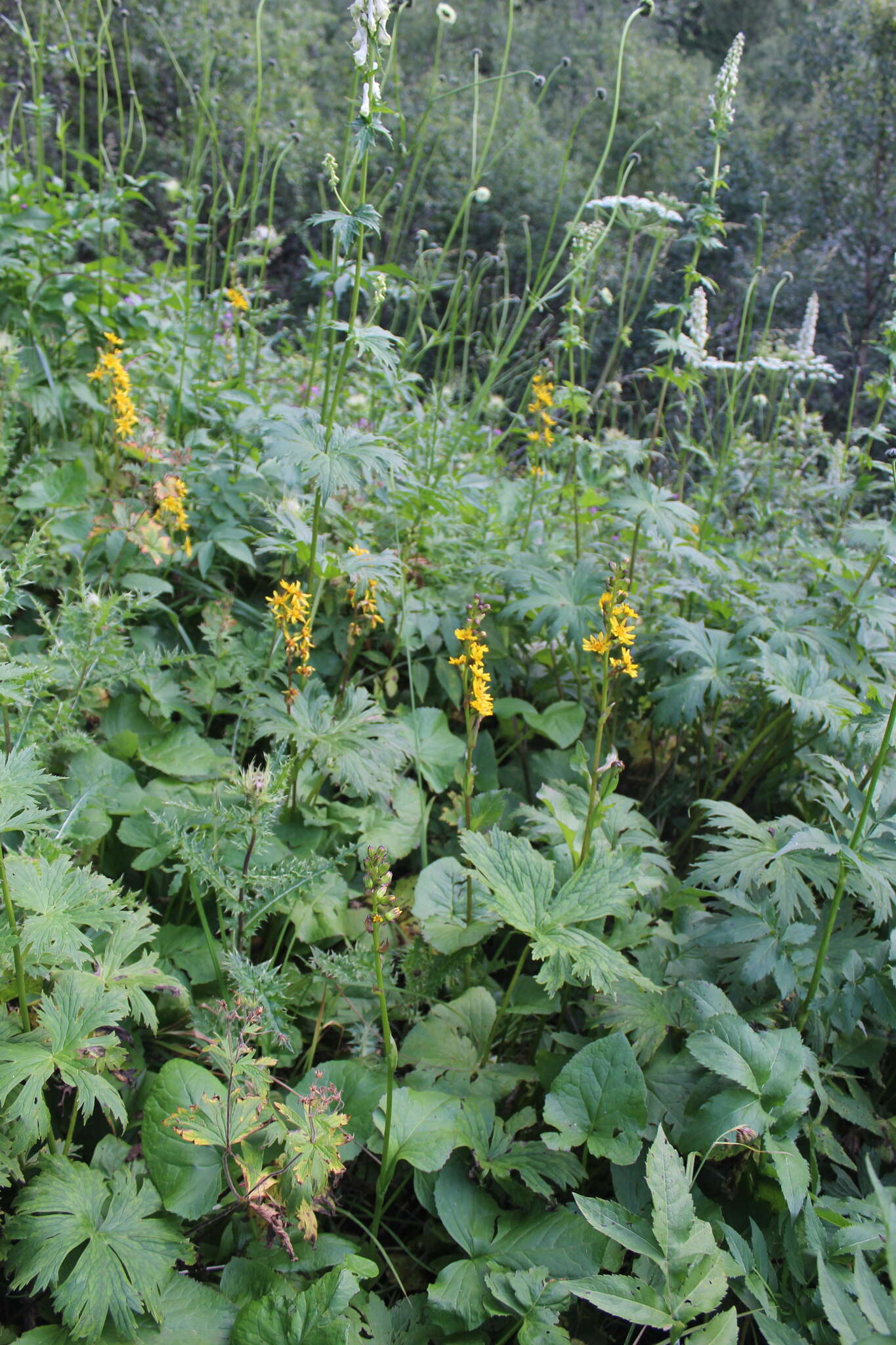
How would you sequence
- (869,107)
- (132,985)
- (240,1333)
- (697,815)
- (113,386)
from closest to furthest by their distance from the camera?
(240,1333)
(132,985)
(697,815)
(113,386)
(869,107)

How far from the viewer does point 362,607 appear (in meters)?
1.78

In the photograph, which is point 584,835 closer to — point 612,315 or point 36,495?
point 36,495

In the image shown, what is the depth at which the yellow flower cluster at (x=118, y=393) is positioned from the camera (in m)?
1.97

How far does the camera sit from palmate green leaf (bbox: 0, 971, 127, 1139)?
102 centimetres

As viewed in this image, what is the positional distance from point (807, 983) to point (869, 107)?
898 centimetres

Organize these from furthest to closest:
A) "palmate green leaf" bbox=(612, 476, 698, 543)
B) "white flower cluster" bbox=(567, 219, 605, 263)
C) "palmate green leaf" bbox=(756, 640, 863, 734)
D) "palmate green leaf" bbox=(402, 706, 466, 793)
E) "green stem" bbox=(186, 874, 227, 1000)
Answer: "white flower cluster" bbox=(567, 219, 605, 263) < "palmate green leaf" bbox=(612, 476, 698, 543) < "palmate green leaf" bbox=(402, 706, 466, 793) < "palmate green leaf" bbox=(756, 640, 863, 734) < "green stem" bbox=(186, 874, 227, 1000)

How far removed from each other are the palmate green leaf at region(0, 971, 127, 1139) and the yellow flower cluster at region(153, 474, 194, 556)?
1080mm

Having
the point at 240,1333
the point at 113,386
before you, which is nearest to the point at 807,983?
the point at 240,1333

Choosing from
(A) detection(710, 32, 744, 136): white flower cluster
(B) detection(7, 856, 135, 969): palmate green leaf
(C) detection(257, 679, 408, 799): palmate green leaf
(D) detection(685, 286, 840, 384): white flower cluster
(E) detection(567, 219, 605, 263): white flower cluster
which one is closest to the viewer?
(B) detection(7, 856, 135, 969): palmate green leaf

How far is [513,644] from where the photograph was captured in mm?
2303

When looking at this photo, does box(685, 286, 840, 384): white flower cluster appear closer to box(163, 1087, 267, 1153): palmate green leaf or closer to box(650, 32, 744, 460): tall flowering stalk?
box(650, 32, 744, 460): tall flowering stalk

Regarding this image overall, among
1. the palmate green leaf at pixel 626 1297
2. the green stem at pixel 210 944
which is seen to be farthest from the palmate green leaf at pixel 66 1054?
the palmate green leaf at pixel 626 1297

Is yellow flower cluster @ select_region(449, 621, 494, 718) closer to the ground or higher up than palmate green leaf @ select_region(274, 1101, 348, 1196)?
higher up

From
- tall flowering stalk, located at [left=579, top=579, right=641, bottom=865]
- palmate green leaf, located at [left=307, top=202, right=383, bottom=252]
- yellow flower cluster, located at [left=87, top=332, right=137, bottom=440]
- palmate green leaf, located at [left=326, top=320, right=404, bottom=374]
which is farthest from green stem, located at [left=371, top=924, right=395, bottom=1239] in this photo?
yellow flower cluster, located at [left=87, top=332, right=137, bottom=440]
